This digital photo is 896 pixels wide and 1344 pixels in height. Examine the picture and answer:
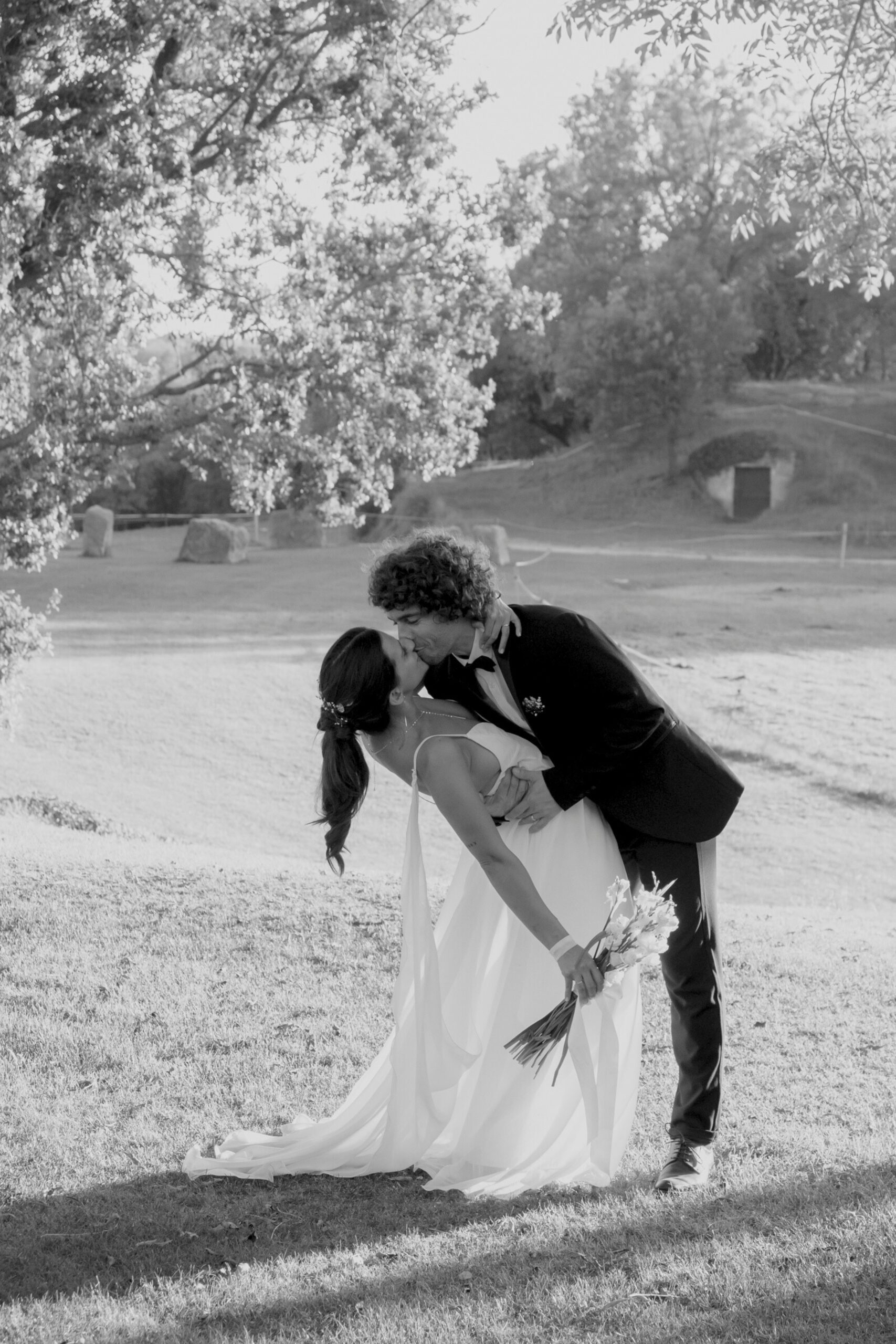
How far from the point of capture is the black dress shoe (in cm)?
390

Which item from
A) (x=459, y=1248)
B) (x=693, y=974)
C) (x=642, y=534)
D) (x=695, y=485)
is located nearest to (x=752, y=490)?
(x=695, y=485)

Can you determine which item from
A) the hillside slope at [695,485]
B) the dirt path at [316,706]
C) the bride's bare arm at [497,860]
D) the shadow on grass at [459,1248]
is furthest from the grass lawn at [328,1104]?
the hillside slope at [695,485]

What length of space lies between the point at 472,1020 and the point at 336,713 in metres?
1.13

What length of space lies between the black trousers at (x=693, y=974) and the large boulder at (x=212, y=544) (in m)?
29.4

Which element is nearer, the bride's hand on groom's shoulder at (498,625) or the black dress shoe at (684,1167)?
the bride's hand on groom's shoulder at (498,625)

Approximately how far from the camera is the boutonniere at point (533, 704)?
3.84 m

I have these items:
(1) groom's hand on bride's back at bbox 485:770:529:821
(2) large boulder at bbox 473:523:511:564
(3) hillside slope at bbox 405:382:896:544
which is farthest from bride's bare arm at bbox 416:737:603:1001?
(3) hillside slope at bbox 405:382:896:544

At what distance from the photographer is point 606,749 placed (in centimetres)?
382

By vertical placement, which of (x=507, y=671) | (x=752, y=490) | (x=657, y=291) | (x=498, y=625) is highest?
(x=657, y=291)

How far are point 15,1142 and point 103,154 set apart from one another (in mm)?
6789

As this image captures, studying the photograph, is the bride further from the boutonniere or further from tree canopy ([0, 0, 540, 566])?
tree canopy ([0, 0, 540, 566])

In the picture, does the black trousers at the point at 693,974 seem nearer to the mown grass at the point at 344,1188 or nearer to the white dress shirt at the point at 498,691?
the mown grass at the point at 344,1188

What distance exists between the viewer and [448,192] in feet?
40.4

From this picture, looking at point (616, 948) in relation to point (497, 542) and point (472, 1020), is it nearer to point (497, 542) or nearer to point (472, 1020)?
point (472, 1020)
